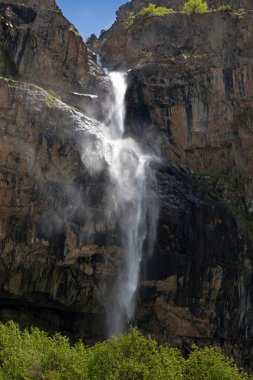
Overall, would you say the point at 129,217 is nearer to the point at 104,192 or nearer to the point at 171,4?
the point at 104,192

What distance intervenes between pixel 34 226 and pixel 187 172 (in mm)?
19428

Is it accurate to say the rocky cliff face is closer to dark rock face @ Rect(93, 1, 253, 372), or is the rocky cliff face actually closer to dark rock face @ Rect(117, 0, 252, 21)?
dark rock face @ Rect(93, 1, 253, 372)

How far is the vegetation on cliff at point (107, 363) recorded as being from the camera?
24.1 metres

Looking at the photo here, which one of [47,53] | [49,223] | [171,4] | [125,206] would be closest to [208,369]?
[49,223]

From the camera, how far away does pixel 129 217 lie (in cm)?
4047

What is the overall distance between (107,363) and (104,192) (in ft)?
54.7

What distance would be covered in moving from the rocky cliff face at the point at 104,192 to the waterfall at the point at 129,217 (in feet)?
2.59

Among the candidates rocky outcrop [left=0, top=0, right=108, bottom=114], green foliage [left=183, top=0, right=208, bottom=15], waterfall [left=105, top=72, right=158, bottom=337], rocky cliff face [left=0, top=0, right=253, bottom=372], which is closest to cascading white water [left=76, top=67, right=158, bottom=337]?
waterfall [left=105, top=72, right=158, bottom=337]

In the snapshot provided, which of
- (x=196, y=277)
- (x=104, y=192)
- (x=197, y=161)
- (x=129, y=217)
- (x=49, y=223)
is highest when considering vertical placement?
(x=197, y=161)

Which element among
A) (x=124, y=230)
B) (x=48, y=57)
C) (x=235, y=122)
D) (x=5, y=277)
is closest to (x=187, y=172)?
(x=235, y=122)

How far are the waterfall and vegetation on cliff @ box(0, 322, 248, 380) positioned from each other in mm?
11492

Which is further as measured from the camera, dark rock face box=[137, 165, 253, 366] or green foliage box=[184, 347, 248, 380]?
dark rock face box=[137, 165, 253, 366]

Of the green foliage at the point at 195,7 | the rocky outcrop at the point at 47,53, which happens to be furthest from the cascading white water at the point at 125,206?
the green foliage at the point at 195,7

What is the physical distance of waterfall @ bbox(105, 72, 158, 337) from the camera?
3875cm
